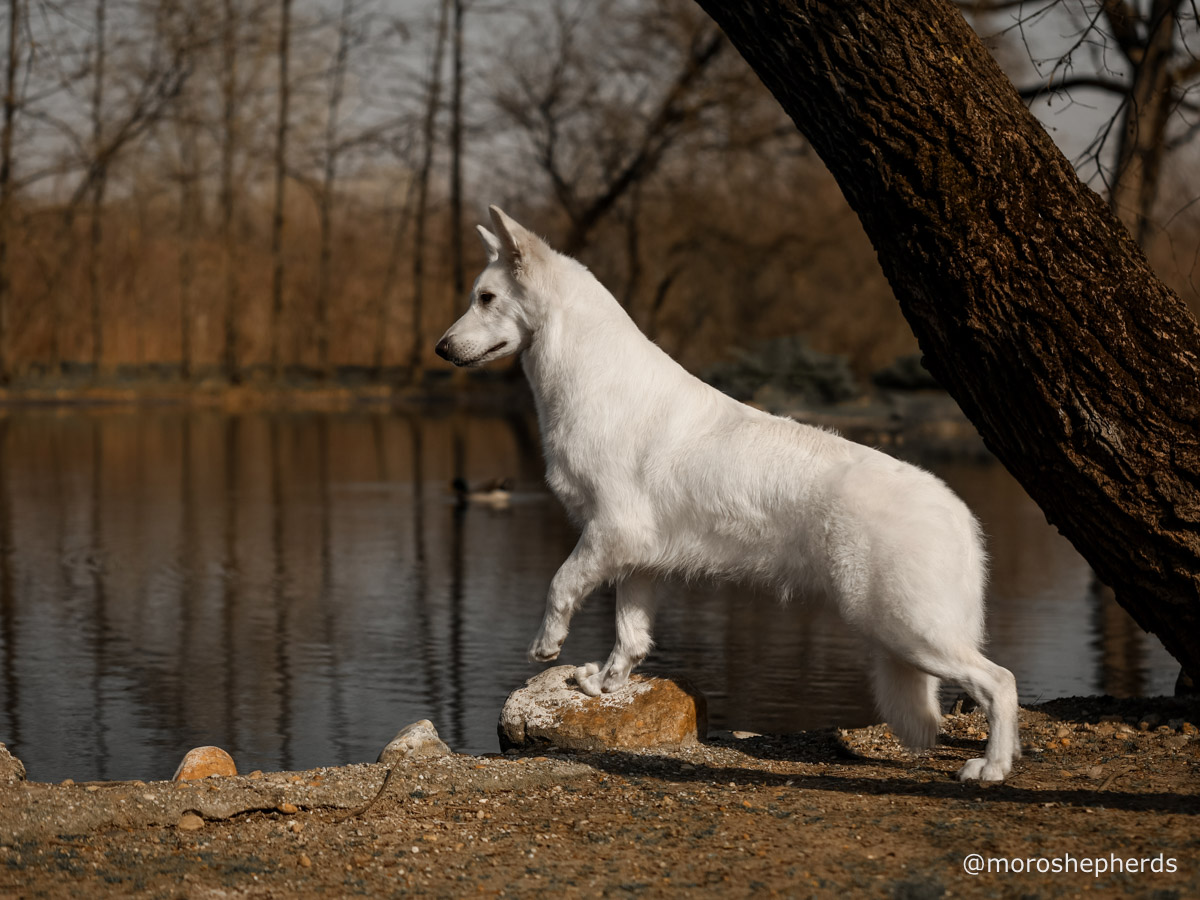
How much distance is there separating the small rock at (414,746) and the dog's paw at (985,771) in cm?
221

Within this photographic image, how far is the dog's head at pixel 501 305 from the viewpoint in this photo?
6.22 meters

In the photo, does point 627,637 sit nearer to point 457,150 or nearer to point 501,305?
point 501,305

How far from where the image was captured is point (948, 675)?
17.1 feet

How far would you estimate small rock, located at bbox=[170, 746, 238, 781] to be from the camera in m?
5.85

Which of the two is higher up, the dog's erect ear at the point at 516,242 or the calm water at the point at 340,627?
the dog's erect ear at the point at 516,242

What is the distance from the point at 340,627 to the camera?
9875mm

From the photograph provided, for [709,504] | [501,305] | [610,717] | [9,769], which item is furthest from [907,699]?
[9,769]

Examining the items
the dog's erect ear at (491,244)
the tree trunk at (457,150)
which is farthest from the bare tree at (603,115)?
the dog's erect ear at (491,244)

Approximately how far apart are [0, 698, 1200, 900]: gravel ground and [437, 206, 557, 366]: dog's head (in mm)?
1829

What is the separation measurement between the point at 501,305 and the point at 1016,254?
235 centimetres

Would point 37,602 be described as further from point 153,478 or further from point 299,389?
point 299,389

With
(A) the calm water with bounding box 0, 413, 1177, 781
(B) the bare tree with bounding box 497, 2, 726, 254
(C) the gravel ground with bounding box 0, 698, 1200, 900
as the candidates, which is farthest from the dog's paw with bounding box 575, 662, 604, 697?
(B) the bare tree with bounding box 497, 2, 726, 254

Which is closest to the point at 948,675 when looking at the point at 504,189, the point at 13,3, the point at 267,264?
the point at 13,3

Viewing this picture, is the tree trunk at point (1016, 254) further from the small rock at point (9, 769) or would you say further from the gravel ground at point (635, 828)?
the small rock at point (9, 769)
